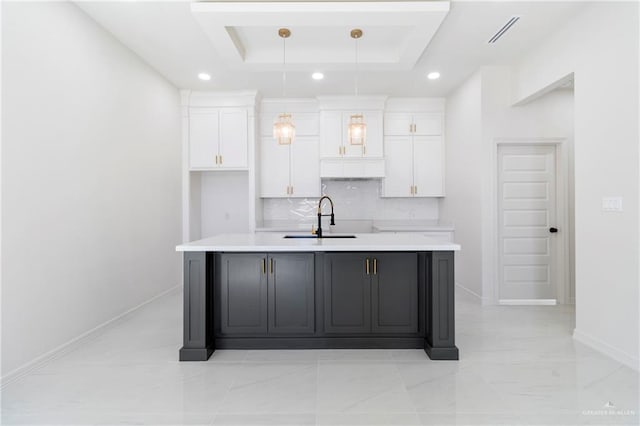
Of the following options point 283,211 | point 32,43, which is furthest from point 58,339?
point 283,211

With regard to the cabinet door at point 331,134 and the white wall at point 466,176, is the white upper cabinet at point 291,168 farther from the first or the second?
the white wall at point 466,176

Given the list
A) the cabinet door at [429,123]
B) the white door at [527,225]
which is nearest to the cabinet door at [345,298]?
the white door at [527,225]

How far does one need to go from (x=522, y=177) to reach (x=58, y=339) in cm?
501

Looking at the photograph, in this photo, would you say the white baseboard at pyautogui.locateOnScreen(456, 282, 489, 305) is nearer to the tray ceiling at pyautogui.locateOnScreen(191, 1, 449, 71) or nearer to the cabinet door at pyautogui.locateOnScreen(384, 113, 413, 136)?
the cabinet door at pyautogui.locateOnScreen(384, 113, 413, 136)

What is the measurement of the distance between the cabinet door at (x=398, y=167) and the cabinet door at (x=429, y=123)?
9.6 inches

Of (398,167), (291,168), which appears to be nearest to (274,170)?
(291,168)

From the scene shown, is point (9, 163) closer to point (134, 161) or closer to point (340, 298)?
point (134, 161)

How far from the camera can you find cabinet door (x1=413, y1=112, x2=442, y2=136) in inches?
225

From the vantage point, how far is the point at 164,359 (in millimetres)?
2889

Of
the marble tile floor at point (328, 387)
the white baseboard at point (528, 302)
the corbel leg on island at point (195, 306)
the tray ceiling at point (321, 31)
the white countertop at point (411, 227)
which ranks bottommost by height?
the marble tile floor at point (328, 387)

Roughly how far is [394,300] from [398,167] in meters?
3.11

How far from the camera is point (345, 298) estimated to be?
3.03 meters

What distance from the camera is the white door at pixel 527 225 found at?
14.9ft

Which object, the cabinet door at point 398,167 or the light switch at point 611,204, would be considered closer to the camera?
→ the light switch at point 611,204
